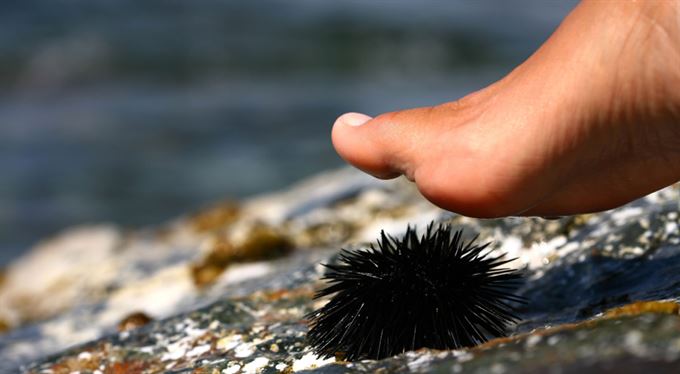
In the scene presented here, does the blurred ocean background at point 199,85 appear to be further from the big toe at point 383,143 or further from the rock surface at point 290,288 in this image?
the big toe at point 383,143

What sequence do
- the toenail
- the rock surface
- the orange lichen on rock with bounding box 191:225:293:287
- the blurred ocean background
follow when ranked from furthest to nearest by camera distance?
the blurred ocean background < the orange lichen on rock with bounding box 191:225:293:287 < the toenail < the rock surface

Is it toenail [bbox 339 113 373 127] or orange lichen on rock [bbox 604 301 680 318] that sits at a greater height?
toenail [bbox 339 113 373 127]

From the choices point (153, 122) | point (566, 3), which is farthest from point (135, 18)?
point (566, 3)

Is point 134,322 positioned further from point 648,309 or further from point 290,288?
point 648,309

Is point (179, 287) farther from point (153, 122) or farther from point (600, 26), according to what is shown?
point (153, 122)

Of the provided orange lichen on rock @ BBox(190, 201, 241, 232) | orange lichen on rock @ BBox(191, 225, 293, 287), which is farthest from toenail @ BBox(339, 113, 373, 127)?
orange lichen on rock @ BBox(190, 201, 241, 232)

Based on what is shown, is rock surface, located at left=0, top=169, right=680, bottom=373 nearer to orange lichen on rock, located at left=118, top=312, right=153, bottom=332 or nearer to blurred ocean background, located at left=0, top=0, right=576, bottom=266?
orange lichen on rock, located at left=118, top=312, right=153, bottom=332

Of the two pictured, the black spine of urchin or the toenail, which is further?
the toenail

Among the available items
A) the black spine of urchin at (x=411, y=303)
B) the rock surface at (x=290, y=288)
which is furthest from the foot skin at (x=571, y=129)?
the rock surface at (x=290, y=288)
